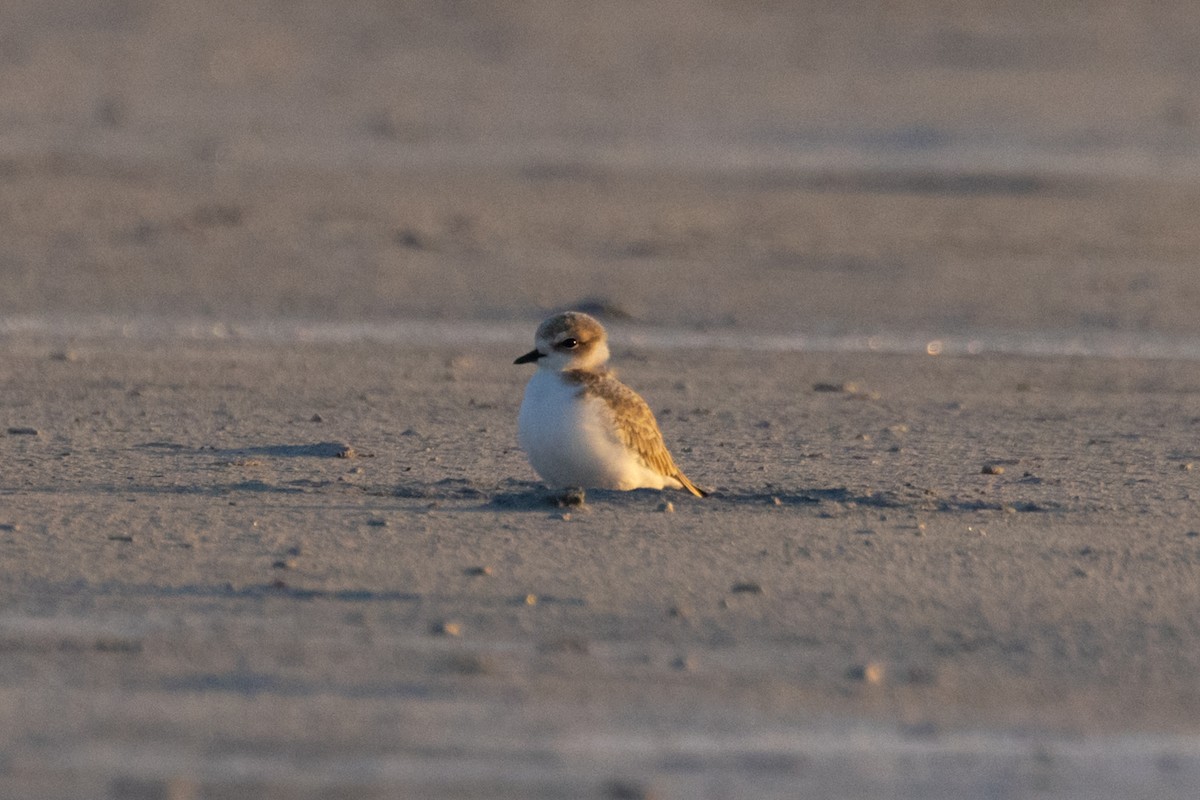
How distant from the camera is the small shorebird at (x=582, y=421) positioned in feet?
21.3

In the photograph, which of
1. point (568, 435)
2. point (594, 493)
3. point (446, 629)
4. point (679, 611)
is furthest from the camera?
point (594, 493)

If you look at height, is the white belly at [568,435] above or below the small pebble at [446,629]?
above

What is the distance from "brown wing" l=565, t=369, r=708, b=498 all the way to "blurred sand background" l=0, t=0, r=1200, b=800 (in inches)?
7.0

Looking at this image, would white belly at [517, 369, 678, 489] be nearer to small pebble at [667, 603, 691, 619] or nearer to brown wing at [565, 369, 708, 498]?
brown wing at [565, 369, 708, 498]

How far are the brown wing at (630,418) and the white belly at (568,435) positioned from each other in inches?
1.2

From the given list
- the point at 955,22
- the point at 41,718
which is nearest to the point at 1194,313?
the point at 41,718

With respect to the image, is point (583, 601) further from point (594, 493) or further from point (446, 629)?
point (594, 493)

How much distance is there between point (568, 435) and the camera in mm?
6477

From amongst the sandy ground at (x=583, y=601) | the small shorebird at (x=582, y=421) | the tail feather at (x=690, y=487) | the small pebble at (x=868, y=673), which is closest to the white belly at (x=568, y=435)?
the small shorebird at (x=582, y=421)

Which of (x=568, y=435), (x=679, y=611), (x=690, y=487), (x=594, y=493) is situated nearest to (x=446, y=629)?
(x=679, y=611)

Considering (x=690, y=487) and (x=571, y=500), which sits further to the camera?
(x=690, y=487)

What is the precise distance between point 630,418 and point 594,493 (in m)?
0.34

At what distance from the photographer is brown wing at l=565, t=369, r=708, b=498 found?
21.6 ft

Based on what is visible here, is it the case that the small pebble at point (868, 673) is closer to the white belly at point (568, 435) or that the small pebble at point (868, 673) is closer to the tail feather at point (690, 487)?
the white belly at point (568, 435)
